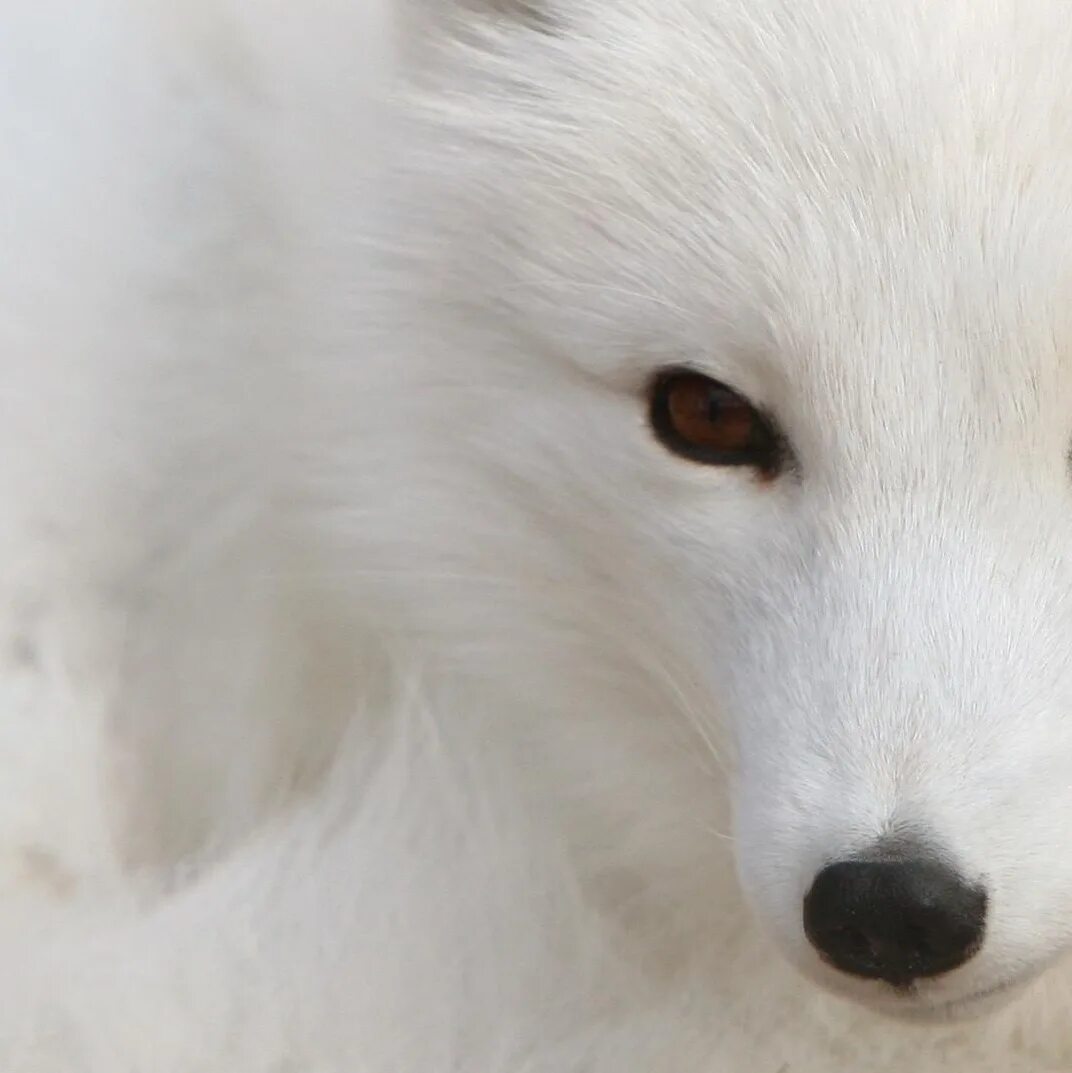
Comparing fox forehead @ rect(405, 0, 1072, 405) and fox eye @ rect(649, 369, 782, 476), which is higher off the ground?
fox forehead @ rect(405, 0, 1072, 405)

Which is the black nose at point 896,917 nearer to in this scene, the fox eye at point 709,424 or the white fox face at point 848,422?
the white fox face at point 848,422

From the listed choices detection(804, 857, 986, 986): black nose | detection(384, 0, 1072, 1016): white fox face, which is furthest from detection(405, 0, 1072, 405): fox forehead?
detection(804, 857, 986, 986): black nose

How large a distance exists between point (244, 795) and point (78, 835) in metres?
0.16

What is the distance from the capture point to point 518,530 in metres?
1.33

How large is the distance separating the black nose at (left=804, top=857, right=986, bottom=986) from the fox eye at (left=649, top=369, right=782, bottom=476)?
30cm

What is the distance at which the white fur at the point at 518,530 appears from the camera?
3.33 feet

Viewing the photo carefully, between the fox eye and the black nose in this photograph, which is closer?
the black nose

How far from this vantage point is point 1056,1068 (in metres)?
1.19

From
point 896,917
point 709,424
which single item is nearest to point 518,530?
point 709,424

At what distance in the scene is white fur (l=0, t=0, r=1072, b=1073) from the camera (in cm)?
101

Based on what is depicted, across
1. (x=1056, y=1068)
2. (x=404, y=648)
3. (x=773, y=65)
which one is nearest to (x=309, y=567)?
(x=404, y=648)

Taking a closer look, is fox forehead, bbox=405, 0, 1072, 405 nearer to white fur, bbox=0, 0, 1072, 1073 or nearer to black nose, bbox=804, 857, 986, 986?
white fur, bbox=0, 0, 1072, 1073

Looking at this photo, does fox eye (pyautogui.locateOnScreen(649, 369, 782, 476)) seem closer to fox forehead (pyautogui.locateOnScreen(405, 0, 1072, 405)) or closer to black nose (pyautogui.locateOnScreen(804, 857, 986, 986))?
fox forehead (pyautogui.locateOnScreen(405, 0, 1072, 405))

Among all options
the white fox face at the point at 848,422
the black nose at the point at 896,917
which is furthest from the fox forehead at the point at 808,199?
the black nose at the point at 896,917
